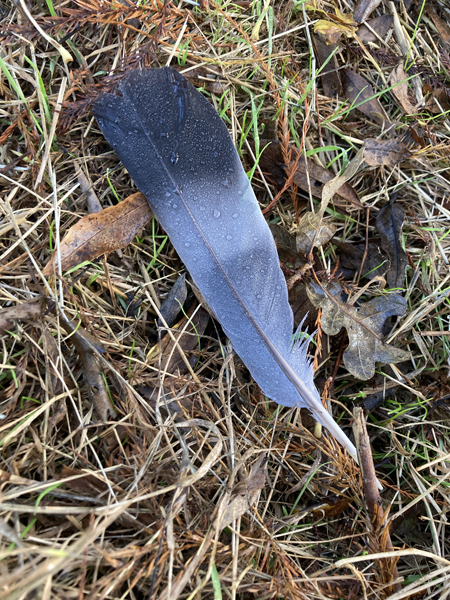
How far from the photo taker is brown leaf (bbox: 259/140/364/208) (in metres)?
1.69

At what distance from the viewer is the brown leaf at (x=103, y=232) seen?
57.9 inches

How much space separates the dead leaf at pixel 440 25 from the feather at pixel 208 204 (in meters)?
1.20

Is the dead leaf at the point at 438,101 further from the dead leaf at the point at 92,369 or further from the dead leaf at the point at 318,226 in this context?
the dead leaf at the point at 92,369

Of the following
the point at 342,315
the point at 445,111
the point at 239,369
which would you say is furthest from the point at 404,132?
the point at 239,369

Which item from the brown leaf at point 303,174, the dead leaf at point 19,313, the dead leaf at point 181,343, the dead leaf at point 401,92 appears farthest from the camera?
the dead leaf at point 401,92

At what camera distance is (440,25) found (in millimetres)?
1901

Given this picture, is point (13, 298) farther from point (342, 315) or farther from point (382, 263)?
point (382, 263)

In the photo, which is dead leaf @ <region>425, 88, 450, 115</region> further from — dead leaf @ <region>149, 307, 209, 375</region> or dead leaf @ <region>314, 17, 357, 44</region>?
dead leaf @ <region>149, 307, 209, 375</region>

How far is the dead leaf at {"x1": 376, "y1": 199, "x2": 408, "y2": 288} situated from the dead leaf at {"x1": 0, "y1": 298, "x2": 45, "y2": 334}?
1.32m

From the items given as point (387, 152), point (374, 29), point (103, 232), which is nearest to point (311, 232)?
point (387, 152)

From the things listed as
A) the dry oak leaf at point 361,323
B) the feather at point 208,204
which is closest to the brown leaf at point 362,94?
the feather at point 208,204

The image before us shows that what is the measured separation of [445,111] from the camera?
6.11ft

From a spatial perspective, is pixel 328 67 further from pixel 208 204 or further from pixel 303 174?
pixel 208 204

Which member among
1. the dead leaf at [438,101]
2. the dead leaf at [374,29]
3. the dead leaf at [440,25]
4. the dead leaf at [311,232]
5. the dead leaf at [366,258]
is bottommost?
the dead leaf at [366,258]
